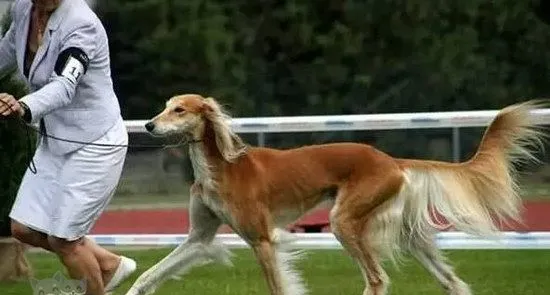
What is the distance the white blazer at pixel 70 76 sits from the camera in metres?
6.62

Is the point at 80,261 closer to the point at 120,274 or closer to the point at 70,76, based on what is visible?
the point at 120,274

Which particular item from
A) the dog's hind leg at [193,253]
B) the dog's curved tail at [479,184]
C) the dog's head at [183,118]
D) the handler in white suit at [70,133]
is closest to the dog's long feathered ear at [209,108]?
the dog's head at [183,118]

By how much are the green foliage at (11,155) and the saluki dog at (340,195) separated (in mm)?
2024

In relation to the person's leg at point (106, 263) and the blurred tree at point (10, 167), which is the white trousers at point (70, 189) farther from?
the blurred tree at point (10, 167)

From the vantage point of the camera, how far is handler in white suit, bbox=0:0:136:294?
6746mm

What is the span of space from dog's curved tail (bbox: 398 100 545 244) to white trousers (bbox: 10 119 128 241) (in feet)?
6.83

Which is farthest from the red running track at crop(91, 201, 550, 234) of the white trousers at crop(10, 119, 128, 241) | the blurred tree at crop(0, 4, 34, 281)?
the white trousers at crop(10, 119, 128, 241)

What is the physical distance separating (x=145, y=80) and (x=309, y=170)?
15445 millimetres

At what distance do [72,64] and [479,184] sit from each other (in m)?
2.90

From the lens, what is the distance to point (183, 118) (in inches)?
317

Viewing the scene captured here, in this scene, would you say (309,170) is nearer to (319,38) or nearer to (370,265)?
(370,265)

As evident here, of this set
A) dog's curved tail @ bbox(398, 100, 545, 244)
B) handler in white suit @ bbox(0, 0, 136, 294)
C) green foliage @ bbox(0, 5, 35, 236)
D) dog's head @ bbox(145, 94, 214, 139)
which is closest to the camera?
handler in white suit @ bbox(0, 0, 136, 294)

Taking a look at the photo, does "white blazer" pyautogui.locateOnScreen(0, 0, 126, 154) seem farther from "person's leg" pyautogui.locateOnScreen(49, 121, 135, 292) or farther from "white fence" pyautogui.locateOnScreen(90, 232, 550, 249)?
"white fence" pyautogui.locateOnScreen(90, 232, 550, 249)

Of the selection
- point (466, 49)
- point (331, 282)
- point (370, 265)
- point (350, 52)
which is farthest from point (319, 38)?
point (370, 265)
